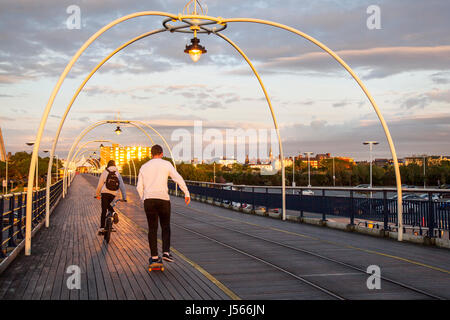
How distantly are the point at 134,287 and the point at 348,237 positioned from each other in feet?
24.9

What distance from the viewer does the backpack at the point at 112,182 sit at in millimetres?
12055

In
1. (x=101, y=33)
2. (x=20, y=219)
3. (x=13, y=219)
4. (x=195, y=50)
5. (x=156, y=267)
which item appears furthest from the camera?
(x=195, y=50)

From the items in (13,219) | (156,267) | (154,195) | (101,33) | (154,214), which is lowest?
(156,267)

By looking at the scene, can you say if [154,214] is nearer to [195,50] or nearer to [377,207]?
[195,50]

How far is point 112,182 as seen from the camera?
1211 cm

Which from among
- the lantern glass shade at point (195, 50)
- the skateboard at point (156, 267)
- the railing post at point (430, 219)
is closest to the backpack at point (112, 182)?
the lantern glass shade at point (195, 50)

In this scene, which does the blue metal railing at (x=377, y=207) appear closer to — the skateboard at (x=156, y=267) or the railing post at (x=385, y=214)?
the railing post at (x=385, y=214)

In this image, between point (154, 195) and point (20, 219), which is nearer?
point (154, 195)

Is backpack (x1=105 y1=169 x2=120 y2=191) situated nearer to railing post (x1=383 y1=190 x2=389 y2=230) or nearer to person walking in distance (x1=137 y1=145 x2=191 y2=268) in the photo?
person walking in distance (x1=137 y1=145 x2=191 y2=268)

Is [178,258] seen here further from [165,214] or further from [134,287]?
[134,287]

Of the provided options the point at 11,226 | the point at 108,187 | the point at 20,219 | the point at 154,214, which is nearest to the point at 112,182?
the point at 108,187

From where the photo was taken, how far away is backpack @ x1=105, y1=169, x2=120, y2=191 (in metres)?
12.1
